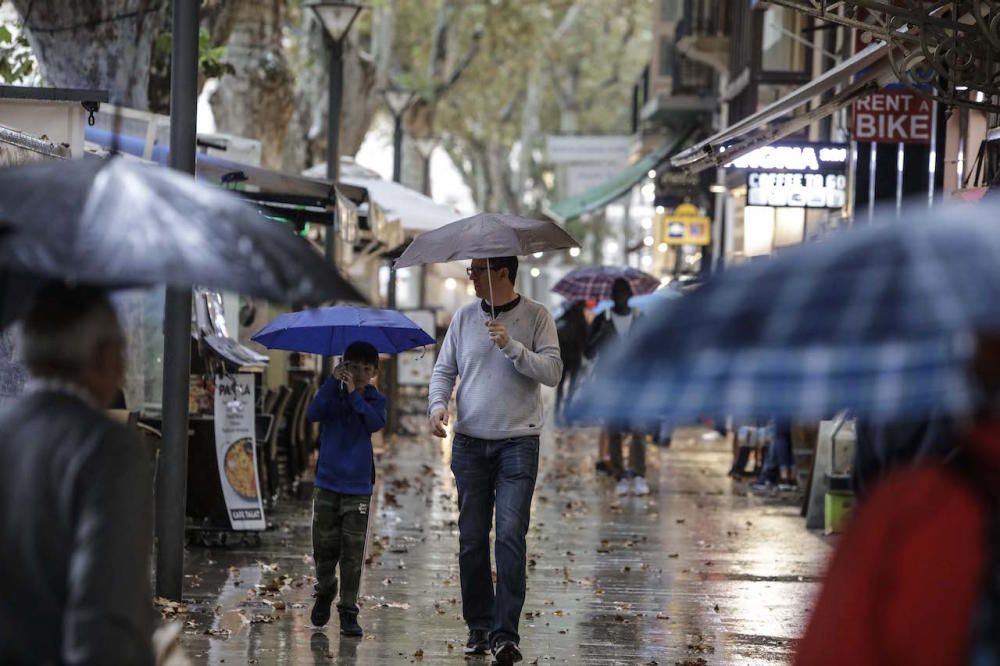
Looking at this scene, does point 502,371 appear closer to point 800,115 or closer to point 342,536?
point 342,536

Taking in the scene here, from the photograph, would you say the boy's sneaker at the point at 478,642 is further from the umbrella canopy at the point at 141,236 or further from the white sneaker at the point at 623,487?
the white sneaker at the point at 623,487

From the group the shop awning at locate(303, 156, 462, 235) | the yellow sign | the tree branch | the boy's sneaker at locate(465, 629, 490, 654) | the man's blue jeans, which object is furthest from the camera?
the tree branch

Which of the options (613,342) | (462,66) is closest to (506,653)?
(613,342)

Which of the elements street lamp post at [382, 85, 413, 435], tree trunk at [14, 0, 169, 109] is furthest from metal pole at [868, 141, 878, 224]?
tree trunk at [14, 0, 169, 109]

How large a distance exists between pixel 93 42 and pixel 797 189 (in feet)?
24.6

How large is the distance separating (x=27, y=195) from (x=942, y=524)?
199 centimetres

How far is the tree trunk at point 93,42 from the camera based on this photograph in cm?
1538

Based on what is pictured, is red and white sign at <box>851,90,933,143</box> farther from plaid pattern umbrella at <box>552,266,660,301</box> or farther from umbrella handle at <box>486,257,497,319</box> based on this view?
plaid pattern umbrella at <box>552,266,660,301</box>

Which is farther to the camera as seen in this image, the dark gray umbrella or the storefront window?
the storefront window

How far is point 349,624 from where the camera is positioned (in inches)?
358

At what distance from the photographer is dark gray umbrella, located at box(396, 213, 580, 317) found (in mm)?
8789

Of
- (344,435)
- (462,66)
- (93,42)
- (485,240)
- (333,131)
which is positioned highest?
(462,66)

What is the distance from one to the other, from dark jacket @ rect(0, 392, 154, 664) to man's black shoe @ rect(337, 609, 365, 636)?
5536mm

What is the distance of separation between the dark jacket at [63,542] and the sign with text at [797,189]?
50.3 ft
